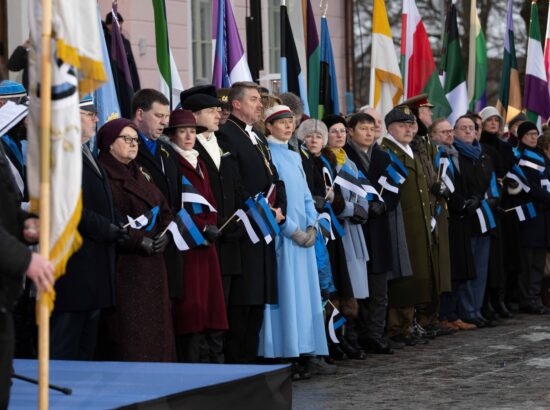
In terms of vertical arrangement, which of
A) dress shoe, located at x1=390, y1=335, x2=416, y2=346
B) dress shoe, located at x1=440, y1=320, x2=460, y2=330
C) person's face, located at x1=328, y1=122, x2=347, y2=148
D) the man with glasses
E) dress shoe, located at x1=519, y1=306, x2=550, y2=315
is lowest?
dress shoe, located at x1=390, y1=335, x2=416, y2=346

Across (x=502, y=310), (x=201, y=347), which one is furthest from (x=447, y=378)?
(x=502, y=310)

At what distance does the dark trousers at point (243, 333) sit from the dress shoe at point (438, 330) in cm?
302

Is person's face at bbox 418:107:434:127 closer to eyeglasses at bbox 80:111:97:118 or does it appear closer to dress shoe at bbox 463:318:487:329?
dress shoe at bbox 463:318:487:329

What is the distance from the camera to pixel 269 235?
9.84m

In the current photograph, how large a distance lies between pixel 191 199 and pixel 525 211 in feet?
20.0

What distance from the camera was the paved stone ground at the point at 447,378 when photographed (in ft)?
Answer: 29.6

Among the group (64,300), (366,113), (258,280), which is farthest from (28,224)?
(366,113)

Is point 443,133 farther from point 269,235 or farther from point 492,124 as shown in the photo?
point 269,235

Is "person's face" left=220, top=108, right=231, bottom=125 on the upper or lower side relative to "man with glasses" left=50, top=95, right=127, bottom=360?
upper

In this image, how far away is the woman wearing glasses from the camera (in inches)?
341

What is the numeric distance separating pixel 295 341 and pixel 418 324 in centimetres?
289

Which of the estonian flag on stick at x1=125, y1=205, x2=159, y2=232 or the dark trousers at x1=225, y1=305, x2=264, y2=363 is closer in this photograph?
the estonian flag on stick at x1=125, y1=205, x2=159, y2=232

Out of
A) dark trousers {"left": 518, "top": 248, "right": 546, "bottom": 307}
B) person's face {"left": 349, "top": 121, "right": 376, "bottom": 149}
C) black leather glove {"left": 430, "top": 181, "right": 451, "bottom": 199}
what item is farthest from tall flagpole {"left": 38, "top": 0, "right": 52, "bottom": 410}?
dark trousers {"left": 518, "top": 248, "right": 546, "bottom": 307}

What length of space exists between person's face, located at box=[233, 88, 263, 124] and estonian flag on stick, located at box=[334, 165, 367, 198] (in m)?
1.27
